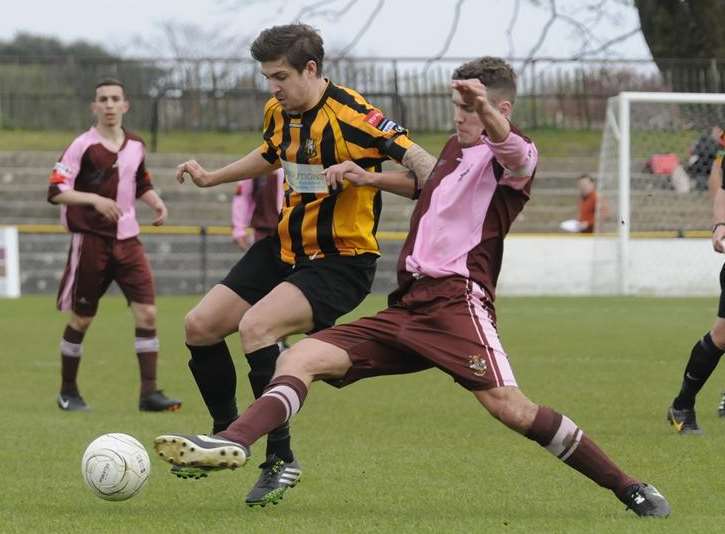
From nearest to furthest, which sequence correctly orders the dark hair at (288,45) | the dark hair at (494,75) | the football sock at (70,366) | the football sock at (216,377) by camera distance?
the dark hair at (494,75) → the dark hair at (288,45) → the football sock at (216,377) → the football sock at (70,366)

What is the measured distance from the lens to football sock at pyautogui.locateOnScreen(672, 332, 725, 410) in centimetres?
810

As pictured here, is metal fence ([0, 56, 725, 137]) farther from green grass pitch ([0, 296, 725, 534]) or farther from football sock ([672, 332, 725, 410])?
football sock ([672, 332, 725, 410])

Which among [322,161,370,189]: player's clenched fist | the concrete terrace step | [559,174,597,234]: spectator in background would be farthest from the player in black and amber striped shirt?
the concrete terrace step

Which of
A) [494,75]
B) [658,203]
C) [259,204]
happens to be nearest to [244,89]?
→ [658,203]

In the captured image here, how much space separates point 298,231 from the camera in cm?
642

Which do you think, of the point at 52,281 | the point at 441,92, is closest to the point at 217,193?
the point at 52,281

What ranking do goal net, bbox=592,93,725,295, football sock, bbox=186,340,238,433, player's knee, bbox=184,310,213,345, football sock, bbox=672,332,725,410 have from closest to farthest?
player's knee, bbox=184,310,213,345 < football sock, bbox=186,340,238,433 < football sock, bbox=672,332,725,410 < goal net, bbox=592,93,725,295

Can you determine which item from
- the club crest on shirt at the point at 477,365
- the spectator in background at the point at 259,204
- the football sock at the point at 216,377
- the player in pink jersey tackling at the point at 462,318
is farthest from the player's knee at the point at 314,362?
the spectator in background at the point at 259,204

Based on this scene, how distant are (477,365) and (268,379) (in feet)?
4.10

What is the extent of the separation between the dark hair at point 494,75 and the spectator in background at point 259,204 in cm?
798

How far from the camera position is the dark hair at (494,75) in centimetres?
551

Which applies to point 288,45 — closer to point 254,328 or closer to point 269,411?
point 254,328

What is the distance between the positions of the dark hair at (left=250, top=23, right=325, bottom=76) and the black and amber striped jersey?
0.31 m

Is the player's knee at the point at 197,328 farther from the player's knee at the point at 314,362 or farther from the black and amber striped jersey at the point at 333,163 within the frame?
the player's knee at the point at 314,362
